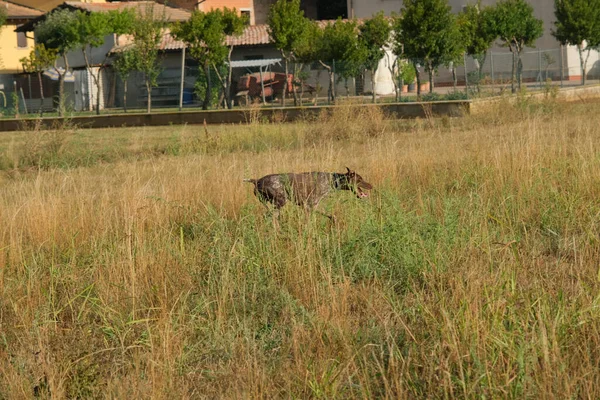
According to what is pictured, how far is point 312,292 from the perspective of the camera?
576 centimetres

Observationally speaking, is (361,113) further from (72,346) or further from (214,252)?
(72,346)

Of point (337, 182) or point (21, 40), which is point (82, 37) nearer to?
point (21, 40)

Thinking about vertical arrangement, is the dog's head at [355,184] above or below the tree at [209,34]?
below

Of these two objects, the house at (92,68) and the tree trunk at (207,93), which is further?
the house at (92,68)

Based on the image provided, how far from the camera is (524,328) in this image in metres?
4.48

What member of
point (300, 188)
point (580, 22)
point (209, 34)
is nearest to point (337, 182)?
point (300, 188)

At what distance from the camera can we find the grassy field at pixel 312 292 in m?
4.42

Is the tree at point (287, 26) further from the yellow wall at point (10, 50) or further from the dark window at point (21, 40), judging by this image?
the dark window at point (21, 40)

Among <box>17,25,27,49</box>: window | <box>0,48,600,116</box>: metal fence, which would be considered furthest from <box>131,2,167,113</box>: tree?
<box>17,25,27,49</box>: window

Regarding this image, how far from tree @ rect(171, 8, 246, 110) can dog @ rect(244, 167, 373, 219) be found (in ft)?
97.3

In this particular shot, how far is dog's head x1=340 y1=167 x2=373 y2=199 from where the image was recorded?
7.56 metres

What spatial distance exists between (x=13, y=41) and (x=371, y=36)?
30.8m

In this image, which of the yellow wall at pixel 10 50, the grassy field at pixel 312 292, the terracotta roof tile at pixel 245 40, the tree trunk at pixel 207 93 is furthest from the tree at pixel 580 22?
the yellow wall at pixel 10 50

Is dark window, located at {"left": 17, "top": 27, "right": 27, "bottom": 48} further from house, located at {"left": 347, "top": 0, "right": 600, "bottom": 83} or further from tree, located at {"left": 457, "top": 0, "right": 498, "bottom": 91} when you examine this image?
tree, located at {"left": 457, "top": 0, "right": 498, "bottom": 91}
